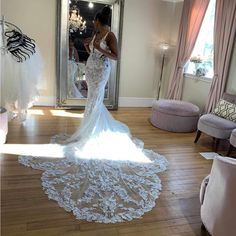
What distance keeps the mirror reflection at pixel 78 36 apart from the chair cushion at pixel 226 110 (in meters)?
2.62

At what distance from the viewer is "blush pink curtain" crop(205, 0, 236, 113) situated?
3.90 metres

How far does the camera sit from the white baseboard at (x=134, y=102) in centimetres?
573

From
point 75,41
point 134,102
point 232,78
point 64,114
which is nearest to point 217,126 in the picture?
point 232,78

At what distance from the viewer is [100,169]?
275 cm

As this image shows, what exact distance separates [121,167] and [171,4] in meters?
4.15

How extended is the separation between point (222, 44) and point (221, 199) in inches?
124

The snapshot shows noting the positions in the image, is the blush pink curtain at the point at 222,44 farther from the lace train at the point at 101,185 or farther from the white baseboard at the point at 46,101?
the white baseboard at the point at 46,101

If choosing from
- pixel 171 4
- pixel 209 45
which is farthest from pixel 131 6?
pixel 209 45

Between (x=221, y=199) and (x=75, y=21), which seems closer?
(x=221, y=199)

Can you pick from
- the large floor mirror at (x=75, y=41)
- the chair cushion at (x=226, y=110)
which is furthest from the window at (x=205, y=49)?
the large floor mirror at (x=75, y=41)

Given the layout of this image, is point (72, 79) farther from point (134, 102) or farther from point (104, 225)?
point (104, 225)

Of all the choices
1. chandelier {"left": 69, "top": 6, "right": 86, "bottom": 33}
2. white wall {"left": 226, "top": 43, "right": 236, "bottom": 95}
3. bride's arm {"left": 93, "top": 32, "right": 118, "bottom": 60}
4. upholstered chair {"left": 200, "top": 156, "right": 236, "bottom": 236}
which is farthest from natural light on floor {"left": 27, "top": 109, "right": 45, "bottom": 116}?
upholstered chair {"left": 200, "top": 156, "right": 236, "bottom": 236}

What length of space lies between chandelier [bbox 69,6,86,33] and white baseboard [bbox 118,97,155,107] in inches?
68.1

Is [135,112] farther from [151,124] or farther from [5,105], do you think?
[5,105]
